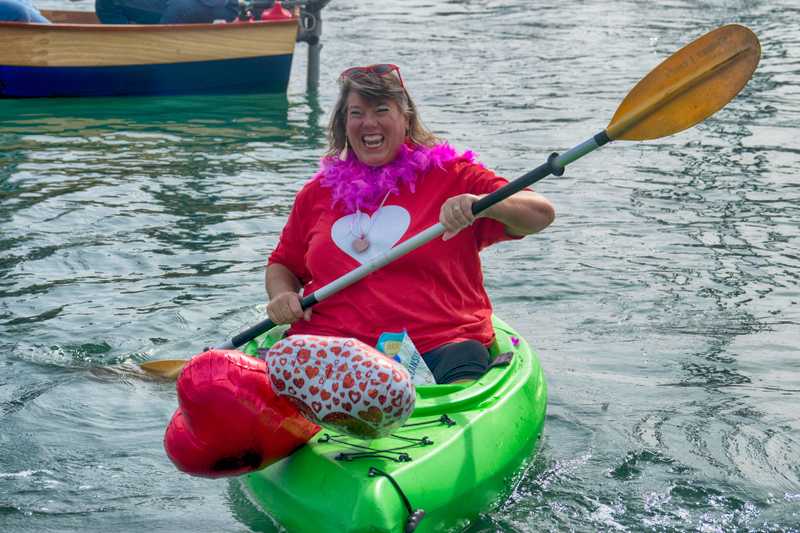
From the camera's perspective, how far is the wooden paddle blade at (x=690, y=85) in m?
4.01

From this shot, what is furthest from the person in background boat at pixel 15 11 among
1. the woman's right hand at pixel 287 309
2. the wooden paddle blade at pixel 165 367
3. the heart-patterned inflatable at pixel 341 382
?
the heart-patterned inflatable at pixel 341 382

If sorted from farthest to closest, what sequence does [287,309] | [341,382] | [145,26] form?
1. [145,26]
2. [287,309]
3. [341,382]

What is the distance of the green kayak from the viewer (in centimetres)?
315

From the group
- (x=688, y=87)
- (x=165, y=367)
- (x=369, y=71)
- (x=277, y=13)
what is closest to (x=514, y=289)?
(x=165, y=367)

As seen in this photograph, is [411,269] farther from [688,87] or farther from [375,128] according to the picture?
[688,87]

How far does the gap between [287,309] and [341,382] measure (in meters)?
1.10

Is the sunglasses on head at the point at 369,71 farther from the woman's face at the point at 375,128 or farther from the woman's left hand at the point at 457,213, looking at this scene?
the woman's left hand at the point at 457,213

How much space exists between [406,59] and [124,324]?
30.8 feet

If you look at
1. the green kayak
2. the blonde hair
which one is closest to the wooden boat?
the blonde hair

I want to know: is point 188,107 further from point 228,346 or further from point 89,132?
point 228,346

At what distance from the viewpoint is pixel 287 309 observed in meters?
4.04

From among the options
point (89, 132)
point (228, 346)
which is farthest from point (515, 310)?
point (89, 132)

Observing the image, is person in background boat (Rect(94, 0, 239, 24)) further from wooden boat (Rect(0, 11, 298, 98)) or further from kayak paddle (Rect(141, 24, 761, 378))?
kayak paddle (Rect(141, 24, 761, 378))

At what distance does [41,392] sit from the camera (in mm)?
4875
